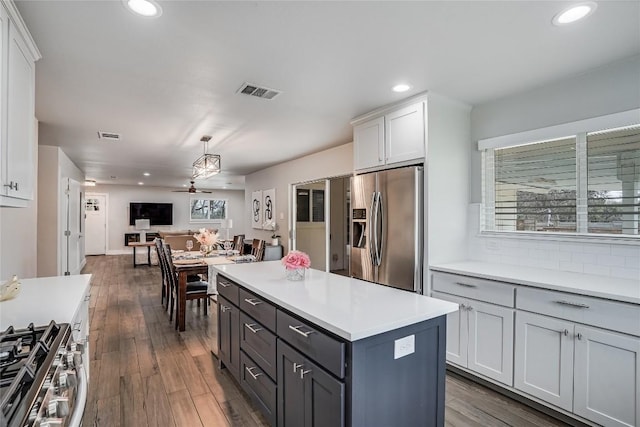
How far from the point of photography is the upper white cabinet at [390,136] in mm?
2932

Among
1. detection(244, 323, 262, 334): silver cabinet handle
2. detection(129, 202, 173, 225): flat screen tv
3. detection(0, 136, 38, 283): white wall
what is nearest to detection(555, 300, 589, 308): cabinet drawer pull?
detection(244, 323, 262, 334): silver cabinet handle

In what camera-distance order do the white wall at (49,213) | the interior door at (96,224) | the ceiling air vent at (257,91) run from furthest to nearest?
1. the interior door at (96,224)
2. the white wall at (49,213)
3. the ceiling air vent at (257,91)

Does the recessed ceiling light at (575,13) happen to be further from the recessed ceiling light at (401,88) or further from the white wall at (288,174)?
the white wall at (288,174)

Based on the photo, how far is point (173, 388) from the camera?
2521 mm

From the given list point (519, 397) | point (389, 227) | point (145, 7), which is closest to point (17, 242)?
point (145, 7)

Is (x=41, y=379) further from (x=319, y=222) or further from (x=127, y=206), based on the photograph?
(x=127, y=206)

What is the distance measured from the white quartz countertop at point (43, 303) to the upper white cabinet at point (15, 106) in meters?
0.57

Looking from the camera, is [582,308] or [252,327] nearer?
[582,308]

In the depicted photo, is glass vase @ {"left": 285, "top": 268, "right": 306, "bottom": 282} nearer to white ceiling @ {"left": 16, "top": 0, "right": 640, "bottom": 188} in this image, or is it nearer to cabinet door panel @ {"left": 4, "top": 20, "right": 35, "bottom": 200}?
white ceiling @ {"left": 16, "top": 0, "right": 640, "bottom": 188}

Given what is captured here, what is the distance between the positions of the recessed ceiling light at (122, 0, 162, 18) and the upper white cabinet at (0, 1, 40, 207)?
0.56 meters

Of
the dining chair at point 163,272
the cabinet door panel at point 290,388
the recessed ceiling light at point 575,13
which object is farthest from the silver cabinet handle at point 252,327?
the dining chair at point 163,272

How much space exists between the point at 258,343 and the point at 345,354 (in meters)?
0.92

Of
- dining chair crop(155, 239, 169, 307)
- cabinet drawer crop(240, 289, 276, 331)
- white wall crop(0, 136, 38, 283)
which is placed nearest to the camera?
cabinet drawer crop(240, 289, 276, 331)

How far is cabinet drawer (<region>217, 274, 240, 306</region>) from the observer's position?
7.95 ft
